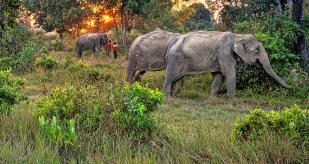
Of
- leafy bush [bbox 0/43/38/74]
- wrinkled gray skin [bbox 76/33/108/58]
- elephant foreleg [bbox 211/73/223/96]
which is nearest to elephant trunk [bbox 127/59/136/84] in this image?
elephant foreleg [bbox 211/73/223/96]

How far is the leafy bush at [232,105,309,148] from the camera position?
15.8 feet

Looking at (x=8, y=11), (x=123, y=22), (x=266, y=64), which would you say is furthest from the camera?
(x=123, y=22)

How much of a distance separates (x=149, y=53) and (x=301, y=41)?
4152 mm

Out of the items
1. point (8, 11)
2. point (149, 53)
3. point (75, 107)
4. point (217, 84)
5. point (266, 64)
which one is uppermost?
point (8, 11)

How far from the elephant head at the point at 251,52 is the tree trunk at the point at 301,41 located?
1332 mm

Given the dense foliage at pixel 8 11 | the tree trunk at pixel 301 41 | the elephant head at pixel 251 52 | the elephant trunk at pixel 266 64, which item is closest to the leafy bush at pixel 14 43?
the elephant head at pixel 251 52

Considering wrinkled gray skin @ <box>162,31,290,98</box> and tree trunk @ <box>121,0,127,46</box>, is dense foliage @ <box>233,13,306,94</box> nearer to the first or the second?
wrinkled gray skin @ <box>162,31,290,98</box>

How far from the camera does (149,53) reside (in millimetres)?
14031

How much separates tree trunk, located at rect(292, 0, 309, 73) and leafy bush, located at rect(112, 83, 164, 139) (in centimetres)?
802

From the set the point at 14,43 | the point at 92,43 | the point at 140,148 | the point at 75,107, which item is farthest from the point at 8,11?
the point at 92,43

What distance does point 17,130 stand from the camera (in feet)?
19.3

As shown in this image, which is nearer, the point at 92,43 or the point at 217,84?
the point at 217,84

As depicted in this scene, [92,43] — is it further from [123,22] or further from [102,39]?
[123,22]

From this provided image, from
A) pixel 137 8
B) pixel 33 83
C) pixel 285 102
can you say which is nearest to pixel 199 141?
pixel 285 102
